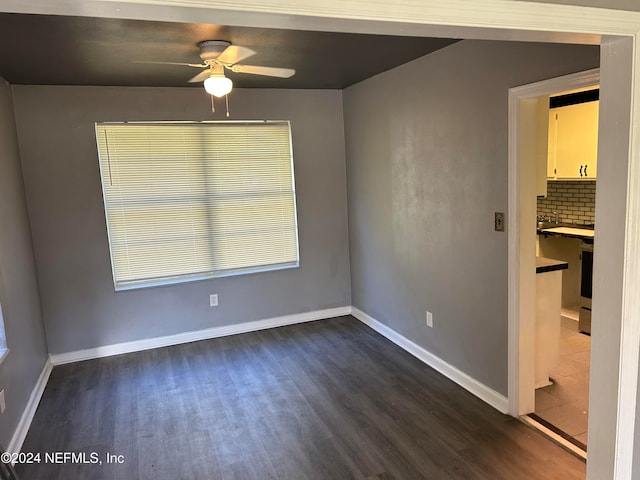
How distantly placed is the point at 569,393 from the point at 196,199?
3.49 meters

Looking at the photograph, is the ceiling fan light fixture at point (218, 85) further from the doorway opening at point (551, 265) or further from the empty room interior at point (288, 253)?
the doorway opening at point (551, 265)

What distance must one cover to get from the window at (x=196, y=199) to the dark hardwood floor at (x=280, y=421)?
0.88 metres

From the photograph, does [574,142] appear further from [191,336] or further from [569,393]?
[191,336]

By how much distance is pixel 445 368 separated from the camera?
3.48 metres

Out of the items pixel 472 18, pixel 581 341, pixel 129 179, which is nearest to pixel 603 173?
pixel 472 18

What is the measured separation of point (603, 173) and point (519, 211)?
1063 millimetres

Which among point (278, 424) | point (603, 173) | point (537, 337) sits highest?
point (603, 173)

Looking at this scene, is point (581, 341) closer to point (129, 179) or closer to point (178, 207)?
point (178, 207)

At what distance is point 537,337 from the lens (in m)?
3.25

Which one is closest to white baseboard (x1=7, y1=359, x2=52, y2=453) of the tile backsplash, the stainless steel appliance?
the stainless steel appliance

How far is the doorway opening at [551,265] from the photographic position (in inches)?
103

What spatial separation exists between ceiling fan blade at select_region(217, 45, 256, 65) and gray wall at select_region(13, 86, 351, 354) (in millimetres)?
1265

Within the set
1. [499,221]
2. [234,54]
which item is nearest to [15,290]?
[234,54]

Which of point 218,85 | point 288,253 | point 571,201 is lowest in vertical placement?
point 288,253
